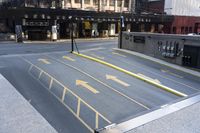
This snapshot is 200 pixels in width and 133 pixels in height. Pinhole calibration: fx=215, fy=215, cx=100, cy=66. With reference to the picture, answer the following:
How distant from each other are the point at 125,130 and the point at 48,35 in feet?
116

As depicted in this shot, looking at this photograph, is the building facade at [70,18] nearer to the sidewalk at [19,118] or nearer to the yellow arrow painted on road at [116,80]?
the yellow arrow painted on road at [116,80]

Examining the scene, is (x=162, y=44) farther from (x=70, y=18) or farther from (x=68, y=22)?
(x=68, y=22)

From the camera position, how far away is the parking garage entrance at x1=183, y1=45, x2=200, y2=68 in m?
16.9

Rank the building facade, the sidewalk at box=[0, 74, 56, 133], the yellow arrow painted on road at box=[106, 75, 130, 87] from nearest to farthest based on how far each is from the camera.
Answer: the sidewalk at box=[0, 74, 56, 133], the yellow arrow painted on road at box=[106, 75, 130, 87], the building facade

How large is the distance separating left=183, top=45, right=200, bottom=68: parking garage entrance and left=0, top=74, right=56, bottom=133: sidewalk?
44.6ft

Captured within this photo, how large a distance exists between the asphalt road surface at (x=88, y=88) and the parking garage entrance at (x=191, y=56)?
4.94 feet

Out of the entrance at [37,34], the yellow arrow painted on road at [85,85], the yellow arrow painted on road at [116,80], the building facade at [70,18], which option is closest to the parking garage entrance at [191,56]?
the yellow arrow painted on road at [116,80]

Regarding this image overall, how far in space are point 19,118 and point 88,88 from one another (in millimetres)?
5365

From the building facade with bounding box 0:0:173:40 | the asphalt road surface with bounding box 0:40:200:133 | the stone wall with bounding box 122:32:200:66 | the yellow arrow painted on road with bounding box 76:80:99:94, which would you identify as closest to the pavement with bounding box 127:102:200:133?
the asphalt road surface with bounding box 0:40:200:133

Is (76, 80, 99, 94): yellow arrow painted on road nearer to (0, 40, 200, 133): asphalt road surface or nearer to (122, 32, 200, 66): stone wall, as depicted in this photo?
(0, 40, 200, 133): asphalt road surface

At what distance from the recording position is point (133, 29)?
51.9m

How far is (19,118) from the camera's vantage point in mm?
7348

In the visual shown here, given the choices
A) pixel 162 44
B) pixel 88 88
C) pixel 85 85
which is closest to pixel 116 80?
pixel 85 85

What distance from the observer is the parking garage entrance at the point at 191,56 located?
1691cm
